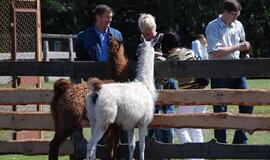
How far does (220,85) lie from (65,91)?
7.70 ft

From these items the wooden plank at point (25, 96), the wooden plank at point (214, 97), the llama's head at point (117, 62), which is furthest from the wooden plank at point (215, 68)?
the wooden plank at point (25, 96)

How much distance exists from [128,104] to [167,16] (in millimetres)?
34235

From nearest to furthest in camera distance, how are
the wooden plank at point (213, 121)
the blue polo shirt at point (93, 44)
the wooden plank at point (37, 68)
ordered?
the wooden plank at point (213, 121)
the wooden plank at point (37, 68)
the blue polo shirt at point (93, 44)

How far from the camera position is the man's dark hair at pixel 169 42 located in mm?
9906

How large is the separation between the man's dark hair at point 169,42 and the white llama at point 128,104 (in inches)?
39.0

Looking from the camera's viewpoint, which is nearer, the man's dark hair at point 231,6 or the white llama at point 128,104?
the white llama at point 128,104

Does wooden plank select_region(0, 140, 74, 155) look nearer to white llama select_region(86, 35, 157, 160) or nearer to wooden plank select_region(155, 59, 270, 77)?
white llama select_region(86, 35, 157, 160)

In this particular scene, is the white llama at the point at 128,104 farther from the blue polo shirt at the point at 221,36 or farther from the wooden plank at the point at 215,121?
the blue polo shirt at the point at 221,36

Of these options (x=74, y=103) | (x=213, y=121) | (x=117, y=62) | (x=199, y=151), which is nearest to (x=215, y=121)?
(x=213, y=121)

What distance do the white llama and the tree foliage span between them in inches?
1179

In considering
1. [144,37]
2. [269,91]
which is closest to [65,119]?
[144,37]

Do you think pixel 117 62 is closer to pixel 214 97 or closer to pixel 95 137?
pixel 95 137

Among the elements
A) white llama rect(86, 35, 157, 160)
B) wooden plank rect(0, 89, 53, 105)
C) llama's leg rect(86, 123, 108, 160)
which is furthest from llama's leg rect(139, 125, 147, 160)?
wooden plank rect(0, 89, 53, 105)

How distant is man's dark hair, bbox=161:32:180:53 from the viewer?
991 cm
